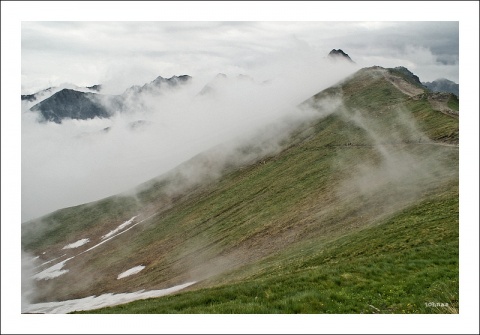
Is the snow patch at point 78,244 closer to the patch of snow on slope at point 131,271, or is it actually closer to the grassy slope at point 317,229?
the grassy slope at point 317,229

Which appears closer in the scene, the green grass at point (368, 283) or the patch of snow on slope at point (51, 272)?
the green grass at point (368, 283)

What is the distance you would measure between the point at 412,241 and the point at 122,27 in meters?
35.7

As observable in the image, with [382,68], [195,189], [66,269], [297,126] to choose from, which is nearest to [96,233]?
[66,269]

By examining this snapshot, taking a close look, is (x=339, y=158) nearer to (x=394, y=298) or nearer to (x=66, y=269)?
(x=394, y=298)

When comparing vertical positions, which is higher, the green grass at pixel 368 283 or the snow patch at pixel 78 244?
the green grass at pixel 368 283

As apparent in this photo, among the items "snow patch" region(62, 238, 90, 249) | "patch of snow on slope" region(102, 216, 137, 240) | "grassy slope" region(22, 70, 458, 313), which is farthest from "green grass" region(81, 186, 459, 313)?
"snow patch" region(62, 238, 90, 249)

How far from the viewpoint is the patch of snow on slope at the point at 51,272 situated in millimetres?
112000

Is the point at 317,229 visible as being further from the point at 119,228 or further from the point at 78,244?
the point at 78,244

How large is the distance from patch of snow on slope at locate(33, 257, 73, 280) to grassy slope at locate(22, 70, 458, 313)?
19.4 ft

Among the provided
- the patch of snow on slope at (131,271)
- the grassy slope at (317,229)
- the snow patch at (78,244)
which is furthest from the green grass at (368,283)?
the snow patch at (78,244)

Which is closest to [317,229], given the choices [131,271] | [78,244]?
[131,271]

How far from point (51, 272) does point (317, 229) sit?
9421 cm

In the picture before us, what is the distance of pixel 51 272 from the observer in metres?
116

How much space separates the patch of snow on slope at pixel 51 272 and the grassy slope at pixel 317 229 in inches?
233
